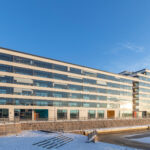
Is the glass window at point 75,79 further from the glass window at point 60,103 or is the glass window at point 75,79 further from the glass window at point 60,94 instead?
the glass window at point 60,103

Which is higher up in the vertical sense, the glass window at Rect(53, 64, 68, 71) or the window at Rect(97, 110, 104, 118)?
the glass window at Rect(53, 64, 68, 71)

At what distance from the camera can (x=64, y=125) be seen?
3725cm

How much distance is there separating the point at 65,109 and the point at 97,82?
17973mm

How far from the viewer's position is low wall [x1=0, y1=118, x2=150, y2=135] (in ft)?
85.3

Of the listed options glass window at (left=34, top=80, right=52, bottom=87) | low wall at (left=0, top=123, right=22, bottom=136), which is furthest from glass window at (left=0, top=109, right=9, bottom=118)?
low wall at (left=0, top=123, right=22, bottom=136)

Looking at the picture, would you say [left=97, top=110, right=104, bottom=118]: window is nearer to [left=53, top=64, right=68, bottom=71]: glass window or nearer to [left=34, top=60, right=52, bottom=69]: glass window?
[left=53, top=64, right=68, bottom=71]: glass window

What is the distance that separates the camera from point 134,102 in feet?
254

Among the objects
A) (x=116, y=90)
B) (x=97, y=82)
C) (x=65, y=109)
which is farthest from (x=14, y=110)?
(x=116, y=90)

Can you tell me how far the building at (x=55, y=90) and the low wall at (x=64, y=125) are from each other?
10.8ft

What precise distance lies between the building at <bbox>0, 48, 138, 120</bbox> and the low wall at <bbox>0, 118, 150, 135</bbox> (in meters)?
3.30

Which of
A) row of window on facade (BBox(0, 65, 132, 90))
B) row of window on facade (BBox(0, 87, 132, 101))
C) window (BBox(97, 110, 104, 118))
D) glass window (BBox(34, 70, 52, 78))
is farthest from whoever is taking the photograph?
window (BBox(97, 110, 104, 118))

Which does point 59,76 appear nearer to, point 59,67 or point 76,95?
point 59,67

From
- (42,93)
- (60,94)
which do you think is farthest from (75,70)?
(42,93)

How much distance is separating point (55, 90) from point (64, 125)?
14.2 metres
